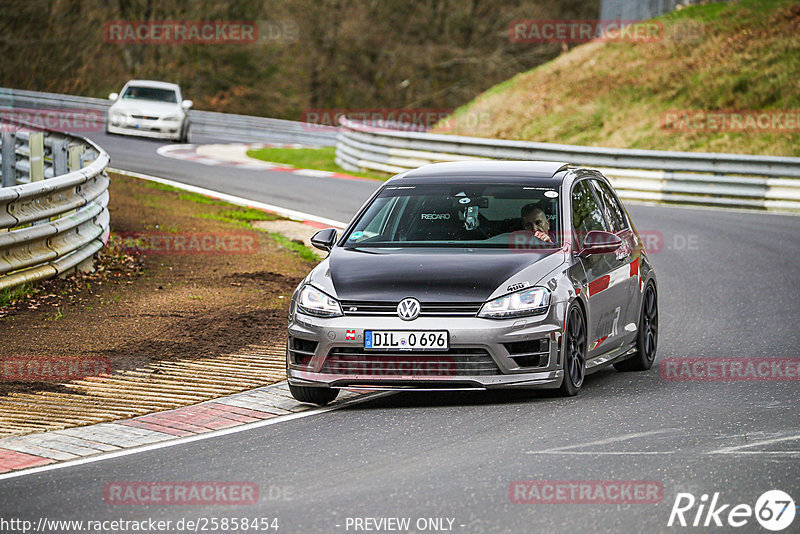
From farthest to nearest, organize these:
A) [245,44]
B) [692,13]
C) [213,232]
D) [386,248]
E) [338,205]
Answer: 1. [245,44]
2. [692,13]
3. [338,205]
4. [213,232]
5. [386,248]

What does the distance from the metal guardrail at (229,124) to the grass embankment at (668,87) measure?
5.49 m

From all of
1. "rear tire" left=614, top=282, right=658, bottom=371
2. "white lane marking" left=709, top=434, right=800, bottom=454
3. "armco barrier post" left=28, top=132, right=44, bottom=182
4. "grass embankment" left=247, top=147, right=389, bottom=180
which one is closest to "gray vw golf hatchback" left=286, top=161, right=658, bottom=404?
"rear tire" left=614, top=282, right=658, bottom=371

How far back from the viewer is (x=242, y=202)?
21.6 metres

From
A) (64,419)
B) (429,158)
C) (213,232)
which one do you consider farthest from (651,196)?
(64,419)

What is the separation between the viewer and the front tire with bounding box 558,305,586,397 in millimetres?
8375

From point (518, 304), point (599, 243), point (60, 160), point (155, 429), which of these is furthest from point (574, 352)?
point (60, 160)

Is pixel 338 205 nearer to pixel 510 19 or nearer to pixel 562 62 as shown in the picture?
pixel 562 62

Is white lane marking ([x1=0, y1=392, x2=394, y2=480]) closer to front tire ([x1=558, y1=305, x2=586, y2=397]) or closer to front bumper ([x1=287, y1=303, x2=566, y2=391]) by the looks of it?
front bumper ([x1=287, y1=303, x2=566, y2=391])

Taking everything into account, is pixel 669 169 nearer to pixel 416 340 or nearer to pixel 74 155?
pixel 74 155

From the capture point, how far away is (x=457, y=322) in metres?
7.99

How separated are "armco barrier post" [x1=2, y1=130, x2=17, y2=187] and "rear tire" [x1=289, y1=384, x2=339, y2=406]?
10.3m

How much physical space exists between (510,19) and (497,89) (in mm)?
17828

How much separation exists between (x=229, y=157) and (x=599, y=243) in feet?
79.3

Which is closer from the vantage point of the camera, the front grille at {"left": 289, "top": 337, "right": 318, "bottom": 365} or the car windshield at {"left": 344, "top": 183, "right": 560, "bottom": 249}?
the front grille at {"left": 289, "top": 337, "right": 318, "bottom": 365}
